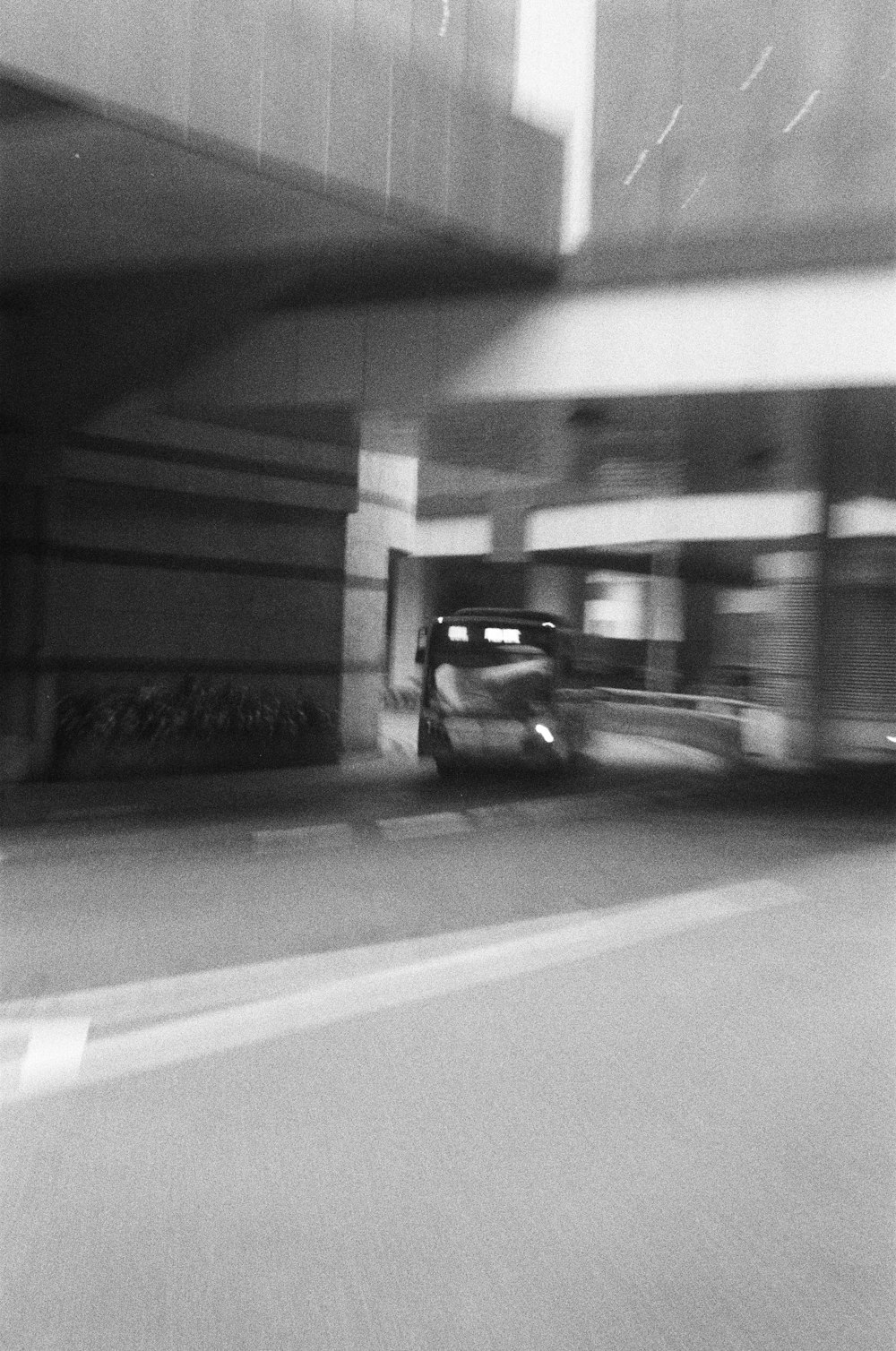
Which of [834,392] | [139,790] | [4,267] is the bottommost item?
[139,790]

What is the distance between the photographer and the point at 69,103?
11453mm

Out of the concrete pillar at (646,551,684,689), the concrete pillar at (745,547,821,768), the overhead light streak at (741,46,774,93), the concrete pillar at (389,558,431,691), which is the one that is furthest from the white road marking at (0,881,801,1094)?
the concrete pillar at (646,551,684,689)

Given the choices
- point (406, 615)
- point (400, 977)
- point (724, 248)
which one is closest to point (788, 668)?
point (406, 615)

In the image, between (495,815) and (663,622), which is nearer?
(495,815)

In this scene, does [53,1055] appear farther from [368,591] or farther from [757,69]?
[368,591]

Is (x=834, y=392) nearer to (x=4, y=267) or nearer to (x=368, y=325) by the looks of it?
(x=368, y=325)

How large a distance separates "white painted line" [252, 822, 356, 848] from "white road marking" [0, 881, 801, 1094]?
404cm

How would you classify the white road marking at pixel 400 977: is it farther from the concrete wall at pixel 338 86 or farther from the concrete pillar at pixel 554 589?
the concrete pillar at pixel 554 589

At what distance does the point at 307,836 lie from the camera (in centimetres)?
1486

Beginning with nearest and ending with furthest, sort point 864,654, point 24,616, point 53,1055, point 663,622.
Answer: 1. point 53,1055
2. point 24,616
3. point 864,654
4. point 663,622

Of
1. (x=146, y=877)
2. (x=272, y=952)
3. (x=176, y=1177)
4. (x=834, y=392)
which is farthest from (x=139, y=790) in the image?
(x=176, y=1177)

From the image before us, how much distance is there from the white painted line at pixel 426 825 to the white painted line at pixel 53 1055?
834 centimetres

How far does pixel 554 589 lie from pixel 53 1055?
31.4 meters

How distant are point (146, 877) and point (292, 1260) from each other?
804 cm
